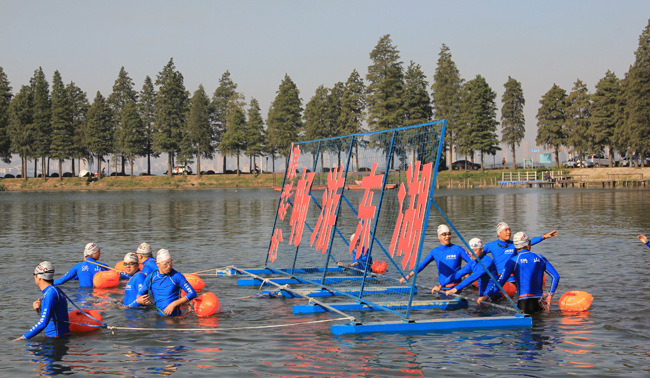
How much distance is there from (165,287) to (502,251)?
29.1 ft

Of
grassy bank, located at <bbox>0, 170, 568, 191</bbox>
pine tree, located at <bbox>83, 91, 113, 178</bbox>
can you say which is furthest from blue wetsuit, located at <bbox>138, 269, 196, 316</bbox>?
pine tree, located at <bbox>83, 91, 113, 178</bbox>

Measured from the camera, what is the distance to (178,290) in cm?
1547

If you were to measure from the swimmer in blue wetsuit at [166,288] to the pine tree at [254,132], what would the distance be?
12059 centimetres

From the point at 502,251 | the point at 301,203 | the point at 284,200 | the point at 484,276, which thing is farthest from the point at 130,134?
Answer: the point at 502,251

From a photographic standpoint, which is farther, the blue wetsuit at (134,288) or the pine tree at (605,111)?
the pine tree at (605,111)

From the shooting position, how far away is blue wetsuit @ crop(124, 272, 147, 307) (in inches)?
658

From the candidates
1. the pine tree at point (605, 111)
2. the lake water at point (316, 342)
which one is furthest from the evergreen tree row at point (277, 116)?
the lake water at point (316, 342)

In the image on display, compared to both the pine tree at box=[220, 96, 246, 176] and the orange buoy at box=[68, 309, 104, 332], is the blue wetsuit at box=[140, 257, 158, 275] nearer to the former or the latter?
the orange buoy at box=[68, 309, 104, 332]

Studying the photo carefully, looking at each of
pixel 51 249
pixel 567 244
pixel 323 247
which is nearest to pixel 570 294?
pixel 323 247

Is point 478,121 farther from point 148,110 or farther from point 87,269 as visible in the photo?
point 87,269

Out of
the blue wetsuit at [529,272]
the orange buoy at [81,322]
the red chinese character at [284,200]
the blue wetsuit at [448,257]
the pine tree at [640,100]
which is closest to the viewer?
the orange buoy at [81,322]

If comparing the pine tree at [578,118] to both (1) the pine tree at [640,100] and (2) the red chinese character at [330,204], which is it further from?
(2) the red chinese character at [330,204]

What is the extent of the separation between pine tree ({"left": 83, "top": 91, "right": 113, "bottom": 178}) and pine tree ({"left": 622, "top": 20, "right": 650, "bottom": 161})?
10405cm

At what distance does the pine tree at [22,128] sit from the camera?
136m
